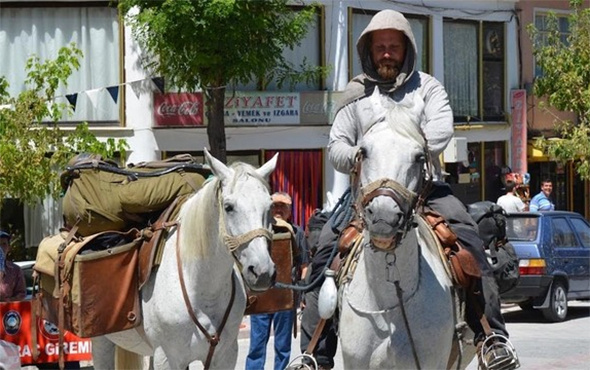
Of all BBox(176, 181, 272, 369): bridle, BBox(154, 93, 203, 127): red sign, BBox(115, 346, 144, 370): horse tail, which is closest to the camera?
BBox(176, 181, 272, 369): bridle

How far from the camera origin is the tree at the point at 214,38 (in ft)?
66.6

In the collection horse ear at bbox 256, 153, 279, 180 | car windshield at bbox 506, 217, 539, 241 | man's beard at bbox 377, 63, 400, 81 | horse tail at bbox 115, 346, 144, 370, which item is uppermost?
man's beard at bbox 377, 63, 400, 81

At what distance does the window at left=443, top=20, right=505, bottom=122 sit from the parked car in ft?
30.8

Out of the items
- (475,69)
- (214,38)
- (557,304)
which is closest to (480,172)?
(475,69)

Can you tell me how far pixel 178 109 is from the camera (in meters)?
24.1

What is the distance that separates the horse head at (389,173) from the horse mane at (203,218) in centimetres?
190

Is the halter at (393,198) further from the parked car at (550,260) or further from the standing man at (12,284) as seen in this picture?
the parked car at (550,260)

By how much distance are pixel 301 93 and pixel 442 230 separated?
1805cm

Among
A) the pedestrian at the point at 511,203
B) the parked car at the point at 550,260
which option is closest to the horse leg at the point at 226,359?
the parked car at the point at 550,260

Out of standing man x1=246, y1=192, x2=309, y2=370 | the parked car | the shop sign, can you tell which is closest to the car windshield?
the parked car

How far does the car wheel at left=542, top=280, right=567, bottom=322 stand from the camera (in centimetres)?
1923

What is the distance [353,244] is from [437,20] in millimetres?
21607

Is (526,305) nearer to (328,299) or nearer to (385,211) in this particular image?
(328,299)

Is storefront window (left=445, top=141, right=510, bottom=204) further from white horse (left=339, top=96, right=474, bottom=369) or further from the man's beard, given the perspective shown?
white horse (left=339, top=96, right=474, bottom=369)
